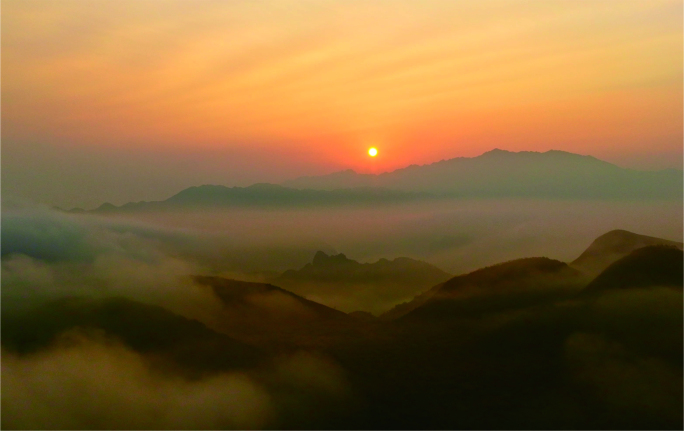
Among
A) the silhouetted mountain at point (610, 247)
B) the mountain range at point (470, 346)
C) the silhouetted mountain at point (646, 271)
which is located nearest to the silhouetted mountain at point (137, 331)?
the mountain range at point (470, 346)

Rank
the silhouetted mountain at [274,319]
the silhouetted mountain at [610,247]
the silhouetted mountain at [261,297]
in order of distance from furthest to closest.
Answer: the silhouetted mountain at [610,247]
the silhouetted mountain at [261,297]
the silhouetted mountain at [274,319]

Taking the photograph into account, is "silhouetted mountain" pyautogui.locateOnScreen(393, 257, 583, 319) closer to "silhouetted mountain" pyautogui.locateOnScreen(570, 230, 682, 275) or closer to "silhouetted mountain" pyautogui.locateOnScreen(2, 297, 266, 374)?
"silhouetted mountain" pyautogui.locateOnScreen(570, 230, 682, 275)

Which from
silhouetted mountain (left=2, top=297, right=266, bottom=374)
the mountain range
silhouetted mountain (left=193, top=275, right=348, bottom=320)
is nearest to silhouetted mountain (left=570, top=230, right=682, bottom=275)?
the mountain range

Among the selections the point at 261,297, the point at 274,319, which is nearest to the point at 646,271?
the point at 274,319

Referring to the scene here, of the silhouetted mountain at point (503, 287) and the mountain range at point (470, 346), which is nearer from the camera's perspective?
the mountain range at point (470, 346)

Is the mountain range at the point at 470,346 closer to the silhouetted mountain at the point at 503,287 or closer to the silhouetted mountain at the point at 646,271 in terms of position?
the silhouetted mountain at the point at 646,271

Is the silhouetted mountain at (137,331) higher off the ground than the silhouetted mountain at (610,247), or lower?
lower
